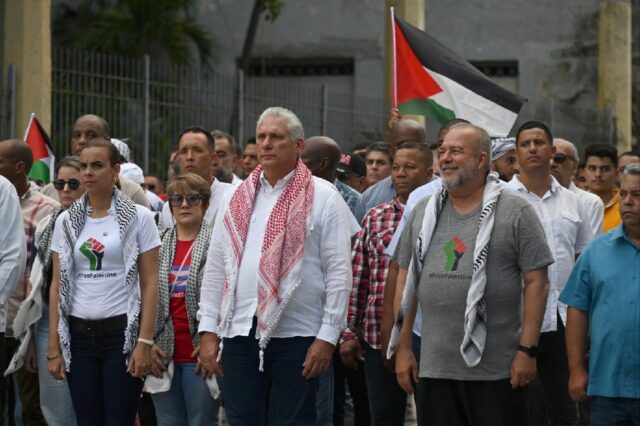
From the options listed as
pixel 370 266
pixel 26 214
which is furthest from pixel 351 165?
pixel 26 214

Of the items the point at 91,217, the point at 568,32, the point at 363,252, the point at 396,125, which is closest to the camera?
the point at 91,217

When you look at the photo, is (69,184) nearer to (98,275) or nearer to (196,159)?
(196,159)

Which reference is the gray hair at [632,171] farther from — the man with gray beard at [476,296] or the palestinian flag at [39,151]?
the palestinian flag at [39,151]

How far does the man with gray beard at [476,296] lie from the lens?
6969 millimetres

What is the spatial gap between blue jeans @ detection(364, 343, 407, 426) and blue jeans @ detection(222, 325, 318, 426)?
1.16 m

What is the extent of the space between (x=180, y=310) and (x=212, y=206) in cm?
87

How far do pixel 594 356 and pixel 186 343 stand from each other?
277 centimetres

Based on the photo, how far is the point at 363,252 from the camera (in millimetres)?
8891

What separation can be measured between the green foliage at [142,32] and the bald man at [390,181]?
13.0 metres

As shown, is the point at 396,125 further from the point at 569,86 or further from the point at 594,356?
the point at 569,86

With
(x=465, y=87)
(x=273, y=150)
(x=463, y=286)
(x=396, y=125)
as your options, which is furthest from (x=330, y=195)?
(x=465, y=87)

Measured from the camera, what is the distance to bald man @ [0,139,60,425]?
9.25m

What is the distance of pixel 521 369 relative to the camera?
273 inches

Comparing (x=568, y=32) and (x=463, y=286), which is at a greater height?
(x=568, y=32)
